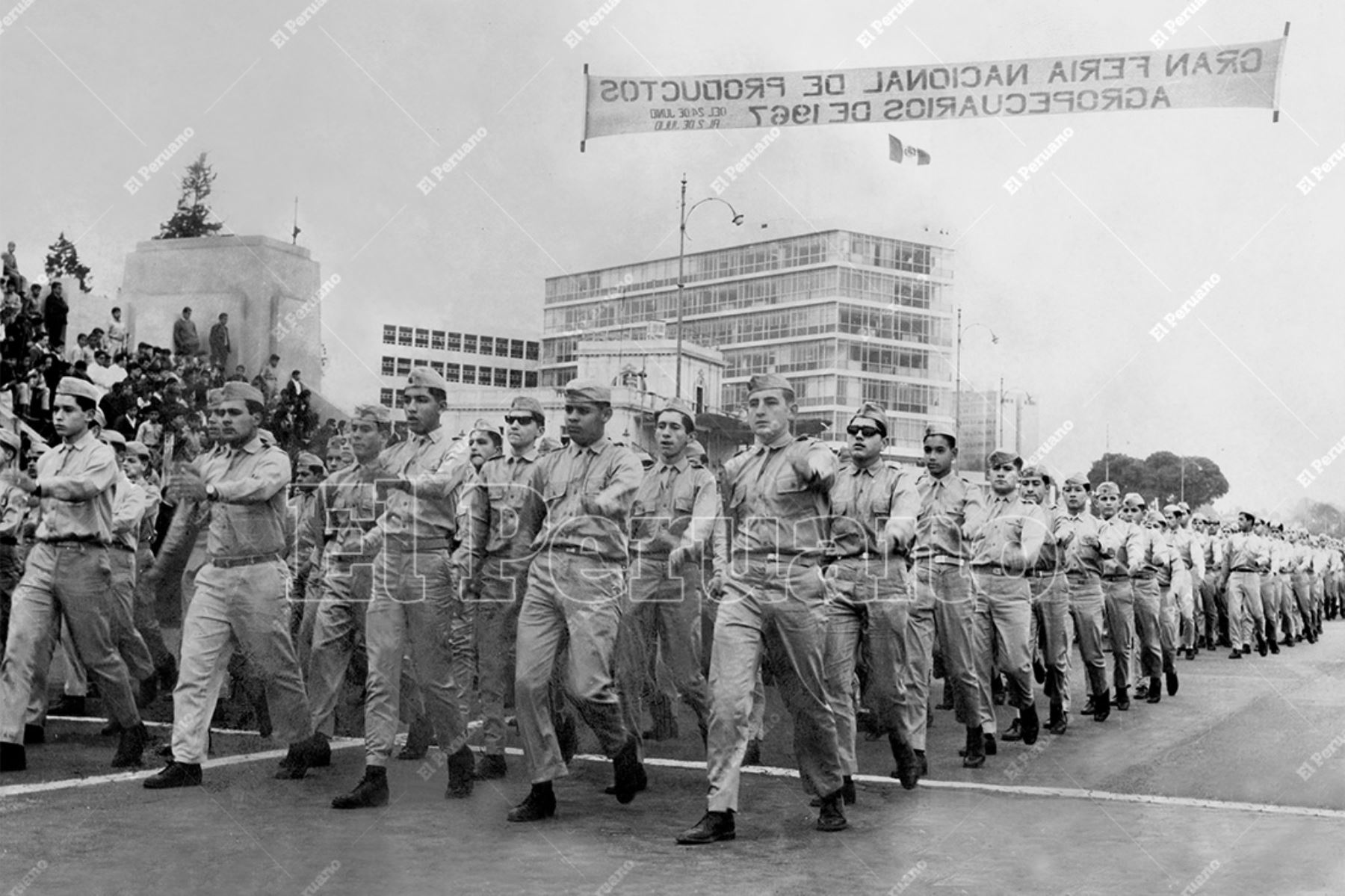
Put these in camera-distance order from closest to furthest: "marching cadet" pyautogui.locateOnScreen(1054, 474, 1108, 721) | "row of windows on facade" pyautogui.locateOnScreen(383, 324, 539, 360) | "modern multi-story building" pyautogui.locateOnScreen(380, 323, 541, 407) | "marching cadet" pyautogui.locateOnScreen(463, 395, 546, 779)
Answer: "marching cadet" pyautogui.locateOnScreen(463, 395, 546, 779) < "marching cadet" pyautogui.locateOnScreen(1054, 474, 1108, 721) < "modern multi-story building" pyautogui.locateOnScreen(380, 323, 541, 407) < "row of windows on facade" pyautogui.locateOnScreen(383, 324, 539, 360)

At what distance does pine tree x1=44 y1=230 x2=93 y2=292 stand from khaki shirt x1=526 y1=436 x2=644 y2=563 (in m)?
19.0

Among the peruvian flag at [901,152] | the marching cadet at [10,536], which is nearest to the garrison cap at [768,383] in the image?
the marching cadet at [10,536]

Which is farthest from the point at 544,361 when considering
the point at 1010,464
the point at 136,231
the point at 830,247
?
the point at 1010,464

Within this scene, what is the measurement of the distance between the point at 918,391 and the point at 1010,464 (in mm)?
92881

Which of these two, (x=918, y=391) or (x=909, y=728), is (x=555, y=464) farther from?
(x=918, y=391)

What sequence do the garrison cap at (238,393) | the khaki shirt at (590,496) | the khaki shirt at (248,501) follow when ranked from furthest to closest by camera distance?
the garrison cap at (238,393)
the khaki shirt at (248,501)
the khaki shirt at (590,496)

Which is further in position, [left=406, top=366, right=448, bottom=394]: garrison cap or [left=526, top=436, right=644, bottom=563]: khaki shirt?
[left=406, top=366, right=448, bottom=394]: garrison cap

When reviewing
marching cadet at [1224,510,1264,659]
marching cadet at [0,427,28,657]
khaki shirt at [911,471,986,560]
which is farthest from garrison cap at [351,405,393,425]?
marching cadet at [1224,510,1264,659]

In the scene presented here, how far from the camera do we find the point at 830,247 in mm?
100312

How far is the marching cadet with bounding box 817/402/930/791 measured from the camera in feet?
30.7

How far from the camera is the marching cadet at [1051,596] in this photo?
12.7 metres

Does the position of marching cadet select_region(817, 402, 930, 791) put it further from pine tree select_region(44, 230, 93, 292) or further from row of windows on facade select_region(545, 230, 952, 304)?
row of windows on facade select_region(545, 230, 952, 304)

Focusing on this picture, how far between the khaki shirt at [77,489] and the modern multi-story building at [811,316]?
86701 mm

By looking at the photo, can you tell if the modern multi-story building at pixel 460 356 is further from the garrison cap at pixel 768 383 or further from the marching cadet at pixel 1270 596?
the garrison cap at pixel 768 383
